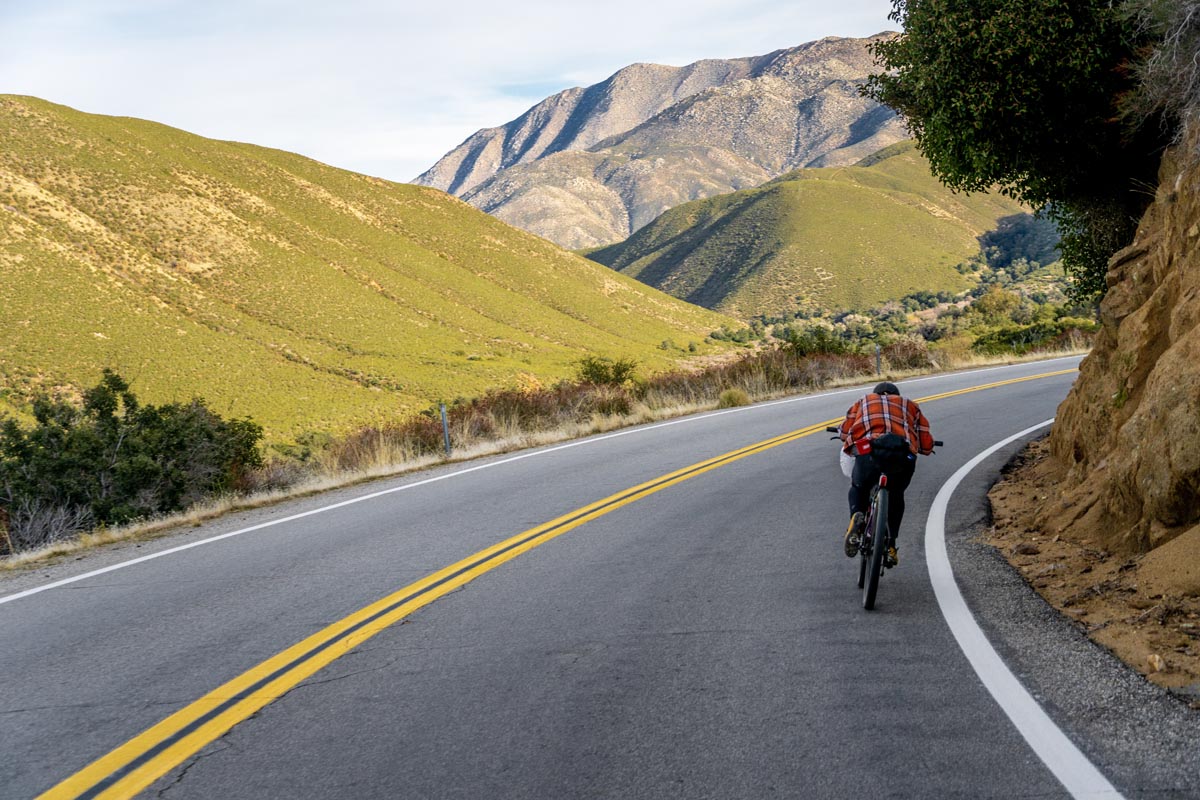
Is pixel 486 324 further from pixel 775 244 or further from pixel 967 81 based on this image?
pixel 967 81

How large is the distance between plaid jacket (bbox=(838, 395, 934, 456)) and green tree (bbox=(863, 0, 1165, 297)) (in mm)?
4848

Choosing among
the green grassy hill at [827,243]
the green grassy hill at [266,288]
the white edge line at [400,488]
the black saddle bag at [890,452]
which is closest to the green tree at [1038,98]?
the black saddle bag at [890,452]

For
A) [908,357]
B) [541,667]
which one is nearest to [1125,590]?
[541,667]

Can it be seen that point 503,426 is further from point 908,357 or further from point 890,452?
point 908,357

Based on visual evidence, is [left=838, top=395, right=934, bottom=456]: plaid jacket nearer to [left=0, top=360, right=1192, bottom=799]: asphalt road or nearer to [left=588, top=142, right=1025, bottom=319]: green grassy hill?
[left=0, top=360, right=1192, bottom=799]: asphalt road

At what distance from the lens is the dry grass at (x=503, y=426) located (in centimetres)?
1159

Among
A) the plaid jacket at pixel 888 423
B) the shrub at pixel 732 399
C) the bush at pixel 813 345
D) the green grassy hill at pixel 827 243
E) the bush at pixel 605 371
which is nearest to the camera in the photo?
the plaid jacket at pixel 888 423

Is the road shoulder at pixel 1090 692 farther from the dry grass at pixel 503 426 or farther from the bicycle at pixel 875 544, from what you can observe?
the dry grass at pixel 503 426

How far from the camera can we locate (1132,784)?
3.50 metres

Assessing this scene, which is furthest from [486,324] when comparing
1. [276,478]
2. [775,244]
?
[276,478]

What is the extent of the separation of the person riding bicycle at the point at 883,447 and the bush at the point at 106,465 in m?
9.32

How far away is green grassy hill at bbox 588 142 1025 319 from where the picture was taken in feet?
383

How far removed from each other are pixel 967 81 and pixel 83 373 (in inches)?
2135

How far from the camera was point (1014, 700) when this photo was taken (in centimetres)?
439
